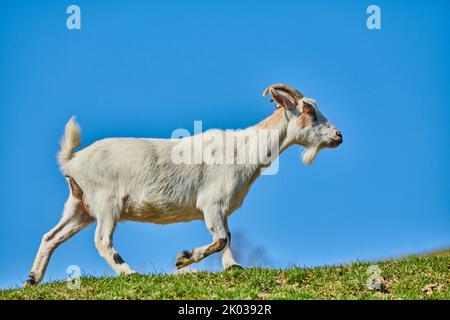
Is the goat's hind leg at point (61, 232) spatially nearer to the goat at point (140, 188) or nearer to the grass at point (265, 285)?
the goat at point (140, 188)

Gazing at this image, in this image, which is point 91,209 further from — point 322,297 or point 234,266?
point 322,297

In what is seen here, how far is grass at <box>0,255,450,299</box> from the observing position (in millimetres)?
10375

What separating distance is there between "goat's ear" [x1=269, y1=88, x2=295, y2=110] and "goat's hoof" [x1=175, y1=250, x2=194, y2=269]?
10.5 ft

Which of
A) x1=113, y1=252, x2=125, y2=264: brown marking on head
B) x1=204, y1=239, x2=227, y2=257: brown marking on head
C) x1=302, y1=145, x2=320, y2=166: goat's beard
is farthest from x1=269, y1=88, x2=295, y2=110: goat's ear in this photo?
x1=113, y1=252, x2=125, y2=264: brown marking on head

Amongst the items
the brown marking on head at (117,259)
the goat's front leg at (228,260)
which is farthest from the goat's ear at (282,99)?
the brown marking on head at (117,259)

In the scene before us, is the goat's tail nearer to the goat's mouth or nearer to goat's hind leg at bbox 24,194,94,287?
goat's hind leg at bbox 24,194,94,287

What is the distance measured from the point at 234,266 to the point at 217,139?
228cm

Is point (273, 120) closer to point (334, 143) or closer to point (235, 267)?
point (334, 143)

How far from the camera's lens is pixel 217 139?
1354cm

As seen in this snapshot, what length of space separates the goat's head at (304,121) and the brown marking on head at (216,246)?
234cm

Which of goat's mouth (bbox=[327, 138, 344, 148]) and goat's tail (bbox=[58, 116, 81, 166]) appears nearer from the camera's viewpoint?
goat's tail (bbox=[58, 116, 81, 166])

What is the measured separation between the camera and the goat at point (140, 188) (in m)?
12.7

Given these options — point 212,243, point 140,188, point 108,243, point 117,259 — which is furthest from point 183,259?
point 140,188
